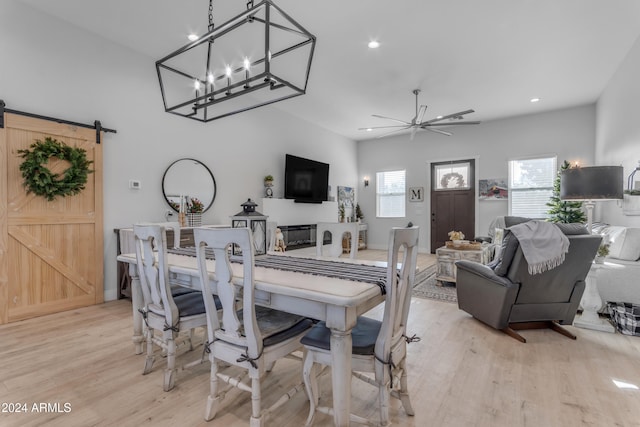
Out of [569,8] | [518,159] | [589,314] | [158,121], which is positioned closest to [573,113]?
[518,159]

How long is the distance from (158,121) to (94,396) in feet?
11.5

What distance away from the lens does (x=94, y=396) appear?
1896 millimetres

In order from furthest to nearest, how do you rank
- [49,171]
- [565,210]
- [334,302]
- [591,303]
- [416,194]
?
1. [416,194]
2. [565,210]
3. [49,171]
4. [591,303]
5. [334,302]

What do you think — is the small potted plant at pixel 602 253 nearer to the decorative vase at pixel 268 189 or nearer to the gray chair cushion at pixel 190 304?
the gray chair cushion at pixel 190 304

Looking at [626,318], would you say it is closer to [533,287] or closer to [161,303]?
[533,287]

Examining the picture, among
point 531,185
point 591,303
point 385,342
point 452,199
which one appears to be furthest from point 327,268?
point 531,185

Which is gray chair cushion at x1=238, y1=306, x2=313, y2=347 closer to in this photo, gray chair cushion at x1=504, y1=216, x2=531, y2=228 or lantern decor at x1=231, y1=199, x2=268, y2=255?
lantern decor at x1=231, y1=199, x2=268, y2=255

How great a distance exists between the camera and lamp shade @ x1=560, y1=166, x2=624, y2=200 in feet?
9.86

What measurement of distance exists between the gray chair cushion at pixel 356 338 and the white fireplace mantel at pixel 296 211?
4.14m

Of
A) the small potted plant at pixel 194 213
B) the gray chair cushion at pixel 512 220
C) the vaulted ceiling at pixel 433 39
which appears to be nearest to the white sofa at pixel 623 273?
the vaulted ceiling at pixel 433 39

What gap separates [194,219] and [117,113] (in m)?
1.65

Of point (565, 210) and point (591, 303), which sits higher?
point (565, 210)

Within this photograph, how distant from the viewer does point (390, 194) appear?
858cm

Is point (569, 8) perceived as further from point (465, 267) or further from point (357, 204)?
point (357, 204)
